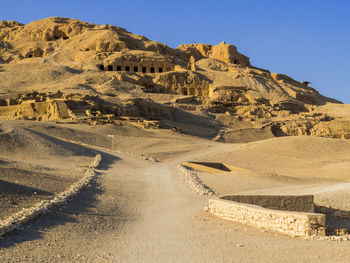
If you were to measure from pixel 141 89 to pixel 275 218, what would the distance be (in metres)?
33.4

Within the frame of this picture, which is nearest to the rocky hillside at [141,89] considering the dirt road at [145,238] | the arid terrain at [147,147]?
the arid terrain at [147,147]

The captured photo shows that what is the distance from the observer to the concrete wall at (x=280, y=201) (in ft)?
31.7

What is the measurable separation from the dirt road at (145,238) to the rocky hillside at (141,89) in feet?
60.9

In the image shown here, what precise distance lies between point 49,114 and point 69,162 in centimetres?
1406

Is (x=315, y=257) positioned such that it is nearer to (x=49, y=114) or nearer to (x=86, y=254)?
(x=86, y=254)

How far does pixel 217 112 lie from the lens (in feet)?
126

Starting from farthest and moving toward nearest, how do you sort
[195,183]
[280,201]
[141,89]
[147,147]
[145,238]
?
1. [141,89]
2. [147,147]
3. [195,183]
4. [280,201]
5. [145,238]

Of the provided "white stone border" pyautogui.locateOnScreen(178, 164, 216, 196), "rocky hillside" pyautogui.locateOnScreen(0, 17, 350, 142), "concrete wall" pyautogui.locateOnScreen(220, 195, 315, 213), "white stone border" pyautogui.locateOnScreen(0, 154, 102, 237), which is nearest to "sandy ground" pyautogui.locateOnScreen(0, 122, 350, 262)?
"white stone border" pyautogui.locateOnScreen(0, 154, 102, 237)

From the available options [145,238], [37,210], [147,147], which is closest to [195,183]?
[145,238]

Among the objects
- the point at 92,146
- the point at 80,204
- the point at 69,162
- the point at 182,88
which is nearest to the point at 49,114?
the point at 92,146

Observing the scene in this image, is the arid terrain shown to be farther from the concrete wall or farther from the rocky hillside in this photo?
the concrete wall

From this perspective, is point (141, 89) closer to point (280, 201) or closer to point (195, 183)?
point (195, 183)

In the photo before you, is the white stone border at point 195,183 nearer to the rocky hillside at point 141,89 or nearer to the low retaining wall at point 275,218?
the low retaining wall at point 275,218

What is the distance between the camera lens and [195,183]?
13148mm
